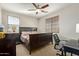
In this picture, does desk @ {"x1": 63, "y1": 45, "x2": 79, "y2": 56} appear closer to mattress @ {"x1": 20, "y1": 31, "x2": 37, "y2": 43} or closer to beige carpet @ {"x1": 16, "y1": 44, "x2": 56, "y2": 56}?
beige carpet @ {"x1": 16, "y1": 44, "x2": 56, "y2": 56}

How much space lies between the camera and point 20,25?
153 centimetres

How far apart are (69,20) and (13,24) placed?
84cm

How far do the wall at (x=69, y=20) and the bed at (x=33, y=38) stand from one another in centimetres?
10

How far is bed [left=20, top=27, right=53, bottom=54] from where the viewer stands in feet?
4.87

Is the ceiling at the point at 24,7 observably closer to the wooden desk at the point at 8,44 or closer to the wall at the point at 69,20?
the wall at the point at 69,20

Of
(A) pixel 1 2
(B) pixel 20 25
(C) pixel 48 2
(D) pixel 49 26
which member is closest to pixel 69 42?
(D) pixel 49 26

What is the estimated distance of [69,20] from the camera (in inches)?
58.3

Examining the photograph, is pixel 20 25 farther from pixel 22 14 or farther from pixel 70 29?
pixel 70 29

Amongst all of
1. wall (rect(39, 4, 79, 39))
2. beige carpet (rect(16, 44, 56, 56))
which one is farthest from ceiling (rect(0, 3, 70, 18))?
beige carpet (rect(16, 44, 56, 56))

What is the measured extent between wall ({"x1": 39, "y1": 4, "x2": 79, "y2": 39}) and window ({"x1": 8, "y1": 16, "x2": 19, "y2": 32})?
0.37 meters

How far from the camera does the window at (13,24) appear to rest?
4.88ft

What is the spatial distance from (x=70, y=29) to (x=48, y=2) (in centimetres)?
52

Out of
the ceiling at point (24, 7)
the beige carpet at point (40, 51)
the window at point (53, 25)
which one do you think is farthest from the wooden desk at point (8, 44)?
the window at point (53, 25)

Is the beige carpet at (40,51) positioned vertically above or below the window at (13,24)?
below
